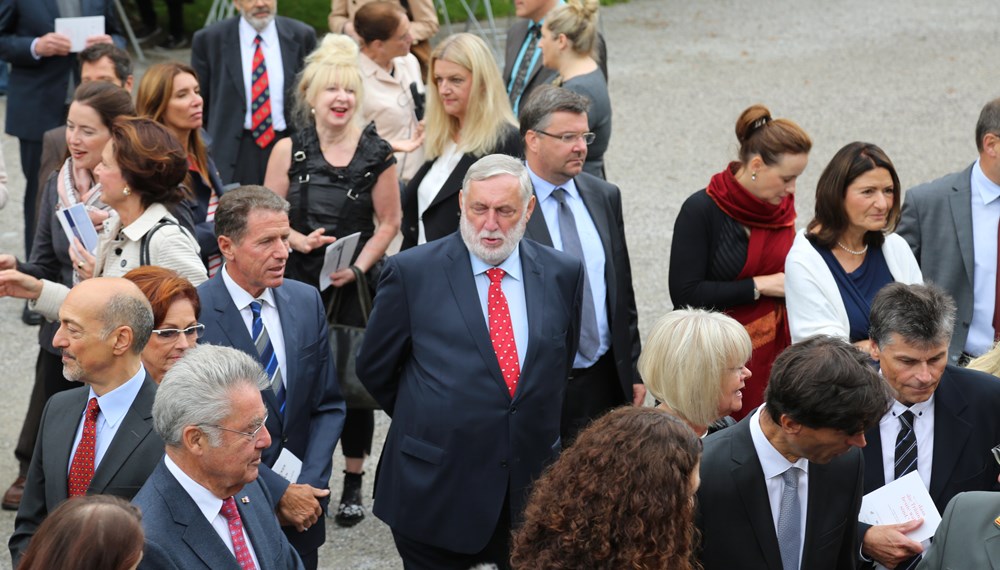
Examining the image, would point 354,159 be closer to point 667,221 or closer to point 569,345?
point 569,345

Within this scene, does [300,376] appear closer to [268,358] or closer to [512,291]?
[268,358]

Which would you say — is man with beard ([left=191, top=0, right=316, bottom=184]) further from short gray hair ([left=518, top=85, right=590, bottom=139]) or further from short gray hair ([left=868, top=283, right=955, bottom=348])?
short gray hair ([left=868, top=283, right=955, bottom=348])

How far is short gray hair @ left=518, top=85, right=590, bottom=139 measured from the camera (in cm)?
539

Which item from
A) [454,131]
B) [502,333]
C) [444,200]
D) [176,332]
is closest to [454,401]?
[502,333]

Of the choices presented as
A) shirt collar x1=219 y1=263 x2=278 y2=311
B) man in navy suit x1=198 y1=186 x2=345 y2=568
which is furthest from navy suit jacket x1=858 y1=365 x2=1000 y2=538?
shirt collar x1=219 y1=263 x2=278 y2=311

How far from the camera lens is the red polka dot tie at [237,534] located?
11.5 ft

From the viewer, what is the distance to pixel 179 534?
336 centimetres

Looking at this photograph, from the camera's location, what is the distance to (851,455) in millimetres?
3709

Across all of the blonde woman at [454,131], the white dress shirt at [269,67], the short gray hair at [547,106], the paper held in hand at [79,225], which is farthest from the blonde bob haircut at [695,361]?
the white dress shirt at [269,67]

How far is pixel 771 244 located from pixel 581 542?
9.78ft

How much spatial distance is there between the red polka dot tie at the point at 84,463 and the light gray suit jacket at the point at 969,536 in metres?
2.60

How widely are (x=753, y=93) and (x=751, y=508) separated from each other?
37.5 feet

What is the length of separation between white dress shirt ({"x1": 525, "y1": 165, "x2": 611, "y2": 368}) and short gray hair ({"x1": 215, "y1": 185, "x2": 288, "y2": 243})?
1.32 meters

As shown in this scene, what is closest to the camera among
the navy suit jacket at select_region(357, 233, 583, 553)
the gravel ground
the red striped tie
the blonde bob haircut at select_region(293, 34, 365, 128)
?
the navy suit jacket at select_region(357, 233, 583, 553)
